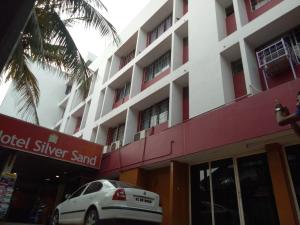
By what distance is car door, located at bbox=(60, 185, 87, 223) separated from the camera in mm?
7779

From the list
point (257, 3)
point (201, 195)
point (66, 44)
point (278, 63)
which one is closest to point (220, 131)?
point (201, 195)

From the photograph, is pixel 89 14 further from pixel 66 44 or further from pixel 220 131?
pixel 220 131

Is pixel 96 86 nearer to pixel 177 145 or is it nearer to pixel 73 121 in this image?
pixel 73 121

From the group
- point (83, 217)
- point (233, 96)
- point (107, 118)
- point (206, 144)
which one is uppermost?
point (107, 118)

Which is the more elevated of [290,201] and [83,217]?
[290,201]

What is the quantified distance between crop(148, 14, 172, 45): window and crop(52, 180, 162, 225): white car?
12021mm

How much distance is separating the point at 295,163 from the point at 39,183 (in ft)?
66.5

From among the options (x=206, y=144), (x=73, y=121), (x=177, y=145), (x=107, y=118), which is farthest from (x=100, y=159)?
(x=73, y=121)

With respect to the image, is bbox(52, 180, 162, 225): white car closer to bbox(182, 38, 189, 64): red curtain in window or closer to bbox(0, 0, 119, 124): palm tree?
bbox(0, 0, 119, 124): palm tree

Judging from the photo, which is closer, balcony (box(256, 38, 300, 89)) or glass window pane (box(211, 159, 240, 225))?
glass window pane (box(211, 159, 240, 225))

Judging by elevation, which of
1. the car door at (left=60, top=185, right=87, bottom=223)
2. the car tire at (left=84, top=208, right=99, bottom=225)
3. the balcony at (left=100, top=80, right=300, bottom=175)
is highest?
the balcony at (left=100, top=80, right=300, bottom=175)

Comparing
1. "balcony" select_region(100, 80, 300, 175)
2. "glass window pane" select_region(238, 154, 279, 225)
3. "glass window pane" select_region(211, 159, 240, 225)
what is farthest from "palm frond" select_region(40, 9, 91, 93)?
"glass window pane" select_region(238, 154, 279, 225)

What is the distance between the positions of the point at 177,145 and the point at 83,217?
387cm

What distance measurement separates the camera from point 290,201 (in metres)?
6.12
